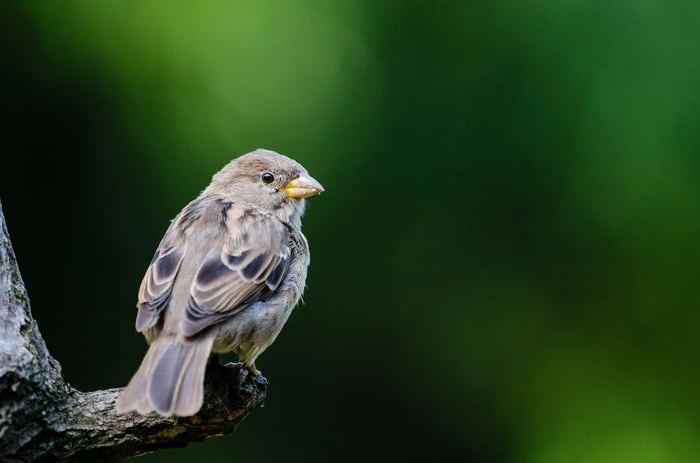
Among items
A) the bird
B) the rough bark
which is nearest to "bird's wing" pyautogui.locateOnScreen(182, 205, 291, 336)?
the bird

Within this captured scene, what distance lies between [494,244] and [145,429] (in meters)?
3.70

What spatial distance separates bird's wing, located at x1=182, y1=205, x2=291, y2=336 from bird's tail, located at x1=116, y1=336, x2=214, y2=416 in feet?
0.30

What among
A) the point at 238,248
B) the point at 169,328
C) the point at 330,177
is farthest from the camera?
the point at 330,177

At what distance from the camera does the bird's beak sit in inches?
216

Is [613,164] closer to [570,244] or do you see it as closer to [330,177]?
[570,244]

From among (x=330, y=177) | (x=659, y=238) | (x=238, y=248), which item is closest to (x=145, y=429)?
(x=238, y=248)

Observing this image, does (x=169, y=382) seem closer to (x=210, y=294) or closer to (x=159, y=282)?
(x=210, y=294)

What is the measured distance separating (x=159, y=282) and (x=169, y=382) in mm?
703

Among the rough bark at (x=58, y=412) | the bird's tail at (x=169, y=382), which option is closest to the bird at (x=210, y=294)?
the bird's tail at (x=169, y=382)

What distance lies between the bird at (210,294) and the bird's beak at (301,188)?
0.01m

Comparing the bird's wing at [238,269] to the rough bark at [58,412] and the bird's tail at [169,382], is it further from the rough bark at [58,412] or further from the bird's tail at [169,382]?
the rough bark at [58,412]

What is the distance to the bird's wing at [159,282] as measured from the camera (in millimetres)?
4246

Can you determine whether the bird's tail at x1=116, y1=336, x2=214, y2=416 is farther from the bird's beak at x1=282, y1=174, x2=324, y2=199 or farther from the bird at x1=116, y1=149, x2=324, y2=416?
the bird's beak at x1=282, y1=174, x2=324, y2=199

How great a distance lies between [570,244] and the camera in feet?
23.6
